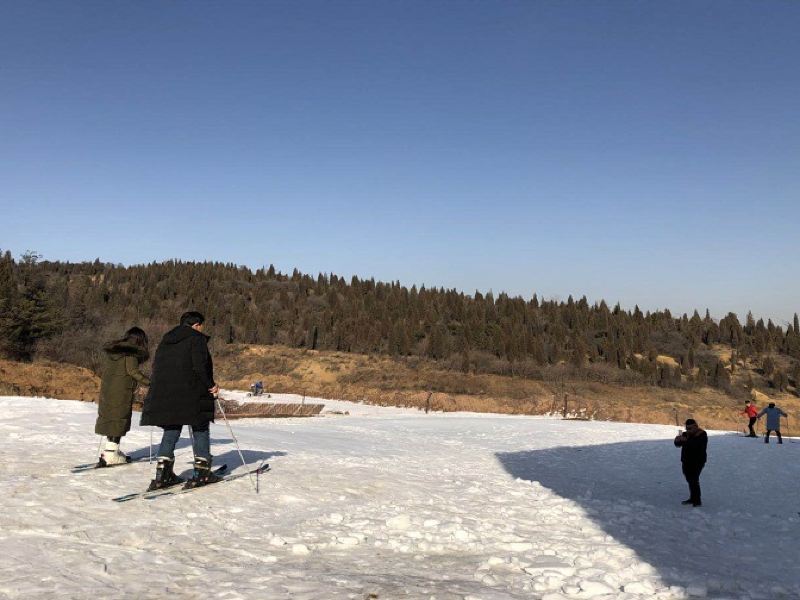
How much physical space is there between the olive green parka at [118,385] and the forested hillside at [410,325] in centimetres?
4562

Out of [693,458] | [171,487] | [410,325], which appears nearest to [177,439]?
[171,487]

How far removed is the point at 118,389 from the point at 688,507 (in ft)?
29.6

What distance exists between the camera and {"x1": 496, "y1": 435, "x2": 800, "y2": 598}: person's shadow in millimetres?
6379

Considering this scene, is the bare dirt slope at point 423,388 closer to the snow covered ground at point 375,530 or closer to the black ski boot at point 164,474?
the snow covered ground at point 375,530

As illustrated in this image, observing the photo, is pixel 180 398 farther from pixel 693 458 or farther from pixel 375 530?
pixel 693 458

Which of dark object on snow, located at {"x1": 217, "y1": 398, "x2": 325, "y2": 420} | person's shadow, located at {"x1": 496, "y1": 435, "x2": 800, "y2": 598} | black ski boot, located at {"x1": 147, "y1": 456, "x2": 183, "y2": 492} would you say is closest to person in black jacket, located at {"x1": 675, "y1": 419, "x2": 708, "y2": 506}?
person's shadow, located at {"x1": 496, "y1": 435, "x2": 800, "y2": 598}

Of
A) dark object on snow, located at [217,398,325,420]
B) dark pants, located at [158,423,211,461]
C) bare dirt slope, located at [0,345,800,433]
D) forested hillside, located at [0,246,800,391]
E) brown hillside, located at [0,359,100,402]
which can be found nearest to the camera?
dark pants, located at [158,423,211,461]

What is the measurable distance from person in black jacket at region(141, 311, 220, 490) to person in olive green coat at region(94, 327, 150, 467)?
3.65 feet

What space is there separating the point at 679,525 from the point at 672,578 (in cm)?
331

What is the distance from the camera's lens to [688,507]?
9.90m

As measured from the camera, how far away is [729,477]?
44.4 ft

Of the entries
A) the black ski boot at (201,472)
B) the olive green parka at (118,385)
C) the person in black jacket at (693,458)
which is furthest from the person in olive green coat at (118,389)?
the person in black jacket at (693,458)

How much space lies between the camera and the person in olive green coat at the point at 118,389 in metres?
8.66

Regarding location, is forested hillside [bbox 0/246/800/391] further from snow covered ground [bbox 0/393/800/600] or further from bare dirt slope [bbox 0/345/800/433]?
snow covered ground [bbox 0/393/800/600]
